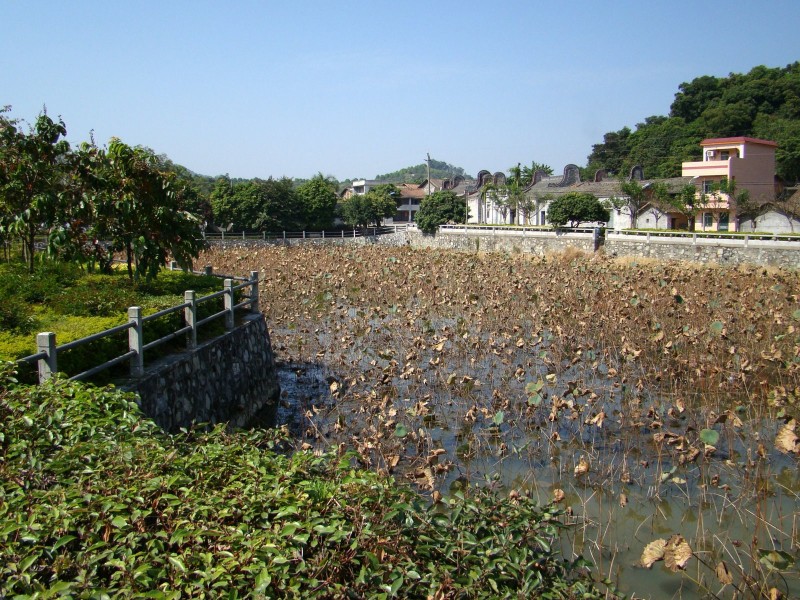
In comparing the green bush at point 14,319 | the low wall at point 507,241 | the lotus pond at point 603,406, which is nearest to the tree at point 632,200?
the low wall at point 507,241

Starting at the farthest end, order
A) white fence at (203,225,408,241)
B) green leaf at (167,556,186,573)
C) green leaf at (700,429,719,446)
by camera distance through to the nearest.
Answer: white fence at (203,225,408,241) < green leaf at (700,429,719,446) < green leaf at (167,556,186,573)

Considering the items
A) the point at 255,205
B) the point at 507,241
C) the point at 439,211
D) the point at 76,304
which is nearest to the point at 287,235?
the point at 255,205

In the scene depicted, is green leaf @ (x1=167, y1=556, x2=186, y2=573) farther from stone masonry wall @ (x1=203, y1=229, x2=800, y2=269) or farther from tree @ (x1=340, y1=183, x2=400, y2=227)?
tree @ (x1=340, y1=183, x2=400, y2=227)

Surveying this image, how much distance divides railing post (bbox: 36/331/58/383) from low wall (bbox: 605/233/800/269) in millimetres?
24523

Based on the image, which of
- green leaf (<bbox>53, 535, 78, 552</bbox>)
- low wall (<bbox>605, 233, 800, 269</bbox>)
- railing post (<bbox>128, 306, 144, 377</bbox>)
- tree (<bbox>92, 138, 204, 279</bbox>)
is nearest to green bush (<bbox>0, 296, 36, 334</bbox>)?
railing post (<bbox>128, 306, 144, 377</bbox>)

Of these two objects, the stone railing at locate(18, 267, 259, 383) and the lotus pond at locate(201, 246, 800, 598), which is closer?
the stone railing at locate(18, 267, 259, 383)

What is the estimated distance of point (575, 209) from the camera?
3688cm

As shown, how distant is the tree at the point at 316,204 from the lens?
52094 millimetres

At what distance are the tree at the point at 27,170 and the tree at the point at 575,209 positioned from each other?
29.8m

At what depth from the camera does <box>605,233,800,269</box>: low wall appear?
24844 millimetres

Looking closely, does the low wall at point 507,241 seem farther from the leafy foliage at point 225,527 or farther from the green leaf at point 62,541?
the green leaf at point 62,541

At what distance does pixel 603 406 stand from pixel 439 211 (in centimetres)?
3419

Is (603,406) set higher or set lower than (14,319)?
lower

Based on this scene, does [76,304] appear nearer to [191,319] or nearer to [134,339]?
[191,319]
